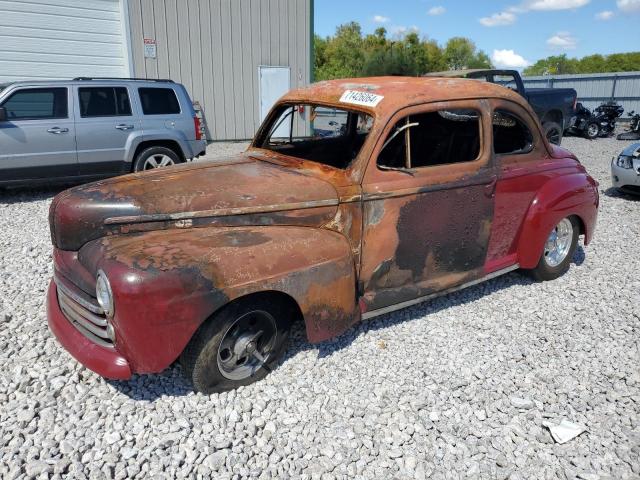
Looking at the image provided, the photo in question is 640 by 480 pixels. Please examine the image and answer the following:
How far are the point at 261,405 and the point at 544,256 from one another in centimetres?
320

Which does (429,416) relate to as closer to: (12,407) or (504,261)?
(504,261)

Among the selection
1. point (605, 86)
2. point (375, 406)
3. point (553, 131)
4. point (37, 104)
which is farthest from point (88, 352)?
point (605, 86)

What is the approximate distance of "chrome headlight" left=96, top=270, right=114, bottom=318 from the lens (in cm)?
263

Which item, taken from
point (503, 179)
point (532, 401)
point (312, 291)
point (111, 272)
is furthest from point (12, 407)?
point (503, 179)

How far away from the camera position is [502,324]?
4.08 meters

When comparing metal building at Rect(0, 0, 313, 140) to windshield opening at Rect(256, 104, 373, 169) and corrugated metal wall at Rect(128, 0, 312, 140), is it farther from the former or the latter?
windshield opening at Rect(256, 104, 373, 169)

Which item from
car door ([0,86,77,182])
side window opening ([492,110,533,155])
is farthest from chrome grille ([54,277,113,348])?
car door ([0,86,77,182])

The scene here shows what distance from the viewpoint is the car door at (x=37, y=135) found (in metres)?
7.27

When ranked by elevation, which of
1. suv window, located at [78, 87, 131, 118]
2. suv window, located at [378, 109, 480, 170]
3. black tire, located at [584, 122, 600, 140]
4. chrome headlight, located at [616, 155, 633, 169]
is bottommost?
chrome headlight, located at [616, 155, 633, 169]

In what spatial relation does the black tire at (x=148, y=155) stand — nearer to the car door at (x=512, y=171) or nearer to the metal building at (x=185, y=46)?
the metal building at (x=185, y=46)

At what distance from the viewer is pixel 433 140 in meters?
4.16

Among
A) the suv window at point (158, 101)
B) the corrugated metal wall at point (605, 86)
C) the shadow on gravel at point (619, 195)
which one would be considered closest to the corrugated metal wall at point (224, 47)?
the suv window at point (158, 101)

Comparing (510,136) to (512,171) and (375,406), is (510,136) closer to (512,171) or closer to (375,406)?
(512,171)

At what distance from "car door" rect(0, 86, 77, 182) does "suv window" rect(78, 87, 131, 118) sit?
0.23m
